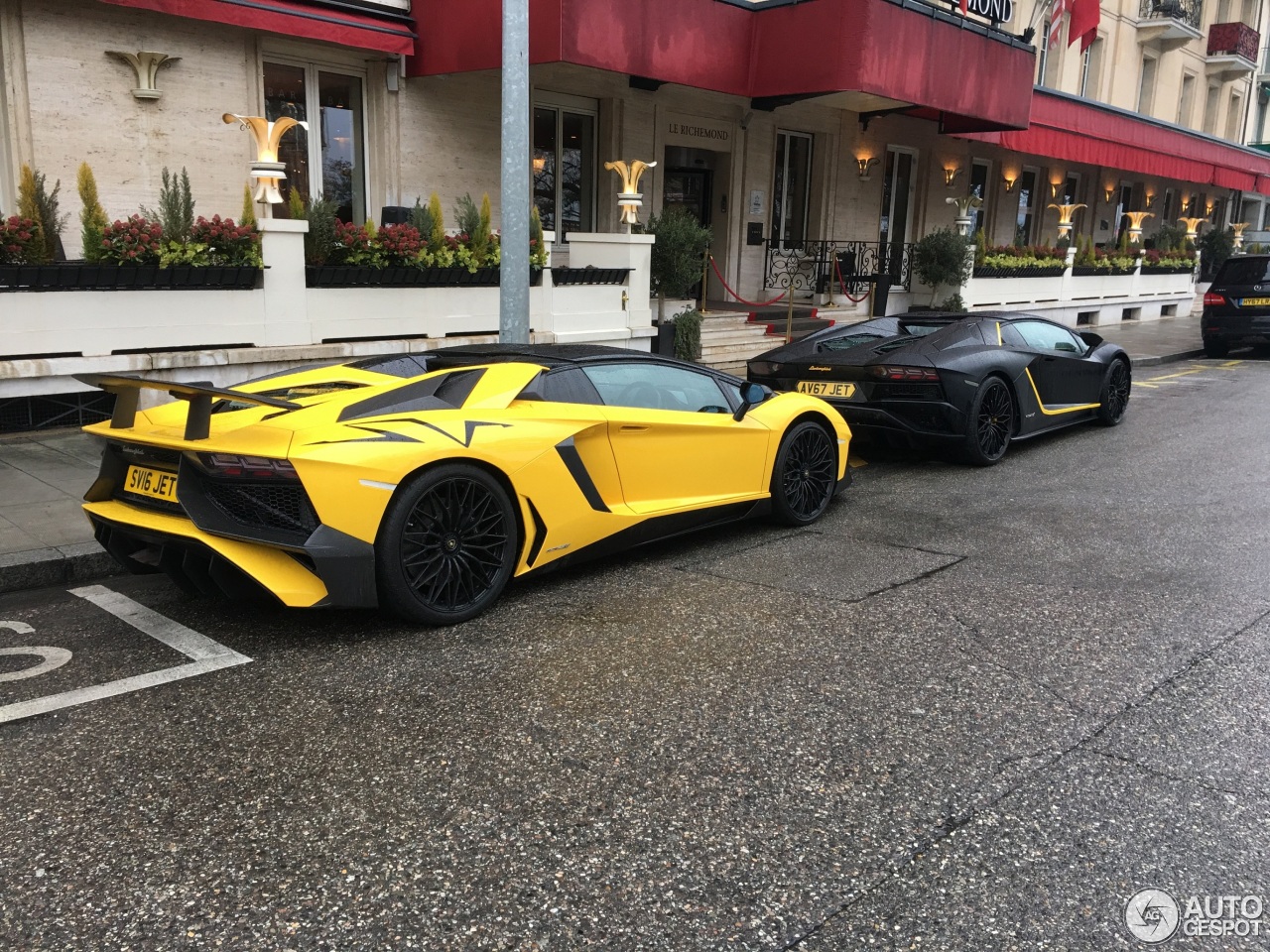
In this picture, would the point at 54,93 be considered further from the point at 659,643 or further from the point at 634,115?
the point at 659,643

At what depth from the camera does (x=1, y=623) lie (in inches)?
194

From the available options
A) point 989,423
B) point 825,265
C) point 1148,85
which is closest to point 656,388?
point 989,423

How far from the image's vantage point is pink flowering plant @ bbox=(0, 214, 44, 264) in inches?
317

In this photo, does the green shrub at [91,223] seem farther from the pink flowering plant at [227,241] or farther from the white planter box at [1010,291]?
the white planter box at [1010,291]

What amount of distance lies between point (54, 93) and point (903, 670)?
10.0 meters

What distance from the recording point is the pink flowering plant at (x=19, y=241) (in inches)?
317

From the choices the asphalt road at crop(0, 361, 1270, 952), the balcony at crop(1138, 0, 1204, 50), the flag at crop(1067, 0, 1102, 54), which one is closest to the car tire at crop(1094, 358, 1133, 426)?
the asphalt road at crop(0, 361, 1270, 952)

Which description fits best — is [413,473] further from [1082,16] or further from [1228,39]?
[1228,39]

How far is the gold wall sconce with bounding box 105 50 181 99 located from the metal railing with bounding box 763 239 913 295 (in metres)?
10.8

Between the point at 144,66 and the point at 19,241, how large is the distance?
3378 mm

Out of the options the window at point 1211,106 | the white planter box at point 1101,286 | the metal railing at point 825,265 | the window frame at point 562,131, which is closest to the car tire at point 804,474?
the window frame at point 562,131

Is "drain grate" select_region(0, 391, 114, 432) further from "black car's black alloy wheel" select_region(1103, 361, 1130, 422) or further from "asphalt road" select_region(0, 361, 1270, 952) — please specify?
"black car's black alloy wheel" select_region(1103, 361, 1130, 422)

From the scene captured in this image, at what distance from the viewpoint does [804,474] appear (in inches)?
275

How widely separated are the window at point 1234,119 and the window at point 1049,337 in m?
32.9
